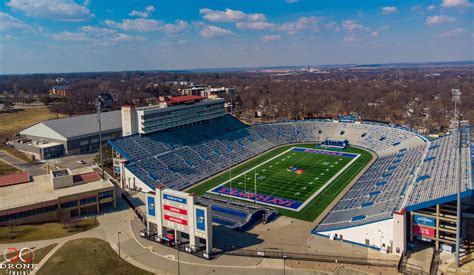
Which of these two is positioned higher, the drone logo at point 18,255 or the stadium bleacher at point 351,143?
the stadium bleacher at point 351,143

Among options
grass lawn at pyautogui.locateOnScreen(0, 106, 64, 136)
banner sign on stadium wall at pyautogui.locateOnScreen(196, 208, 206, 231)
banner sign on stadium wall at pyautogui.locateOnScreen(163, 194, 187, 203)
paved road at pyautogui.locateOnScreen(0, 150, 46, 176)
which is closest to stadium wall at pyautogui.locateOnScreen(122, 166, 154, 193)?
banner sign on stadium wall at pyautogui.locateOnScreen(163, 194, 187, 203)

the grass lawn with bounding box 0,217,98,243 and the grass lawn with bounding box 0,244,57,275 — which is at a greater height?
the grass lawn with bounding box 0,217,98,243

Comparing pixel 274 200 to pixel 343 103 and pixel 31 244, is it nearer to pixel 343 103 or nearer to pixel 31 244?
pixel 31 244

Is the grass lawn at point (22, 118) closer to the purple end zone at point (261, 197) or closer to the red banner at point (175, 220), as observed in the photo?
the purple end zone at point (261, 197)

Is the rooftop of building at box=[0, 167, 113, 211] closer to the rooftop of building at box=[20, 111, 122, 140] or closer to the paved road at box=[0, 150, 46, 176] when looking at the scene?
the paved road at box=[0, 150, 46, 176]

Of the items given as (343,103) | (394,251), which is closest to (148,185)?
(394,251)

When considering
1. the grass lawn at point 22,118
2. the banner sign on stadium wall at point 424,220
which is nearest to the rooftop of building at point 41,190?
the banner sign on stadium wall at point 424,220
